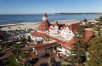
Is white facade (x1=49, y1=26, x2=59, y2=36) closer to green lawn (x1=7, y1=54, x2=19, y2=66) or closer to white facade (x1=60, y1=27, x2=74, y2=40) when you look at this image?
white facade (x1=60, y1=27, x2=74, y2=40)

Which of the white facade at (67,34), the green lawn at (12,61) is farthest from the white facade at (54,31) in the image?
the green lawn at (12,61)

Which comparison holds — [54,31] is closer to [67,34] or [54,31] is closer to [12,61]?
[67,34]

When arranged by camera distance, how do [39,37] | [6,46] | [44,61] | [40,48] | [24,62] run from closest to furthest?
[24,62] → [44,61] → [40,48] → [6,46] → [39,37]

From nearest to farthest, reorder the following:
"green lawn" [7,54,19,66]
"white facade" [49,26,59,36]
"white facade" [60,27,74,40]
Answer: "green lawn" [7,54,19,66] → "white facade" [60,27,74,40] → "white facade" [49,26,59,36]

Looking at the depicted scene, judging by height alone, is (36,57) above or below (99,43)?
below

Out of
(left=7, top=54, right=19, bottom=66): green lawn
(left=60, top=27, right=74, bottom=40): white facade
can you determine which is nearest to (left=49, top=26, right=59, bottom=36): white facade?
(left=60, top=27, right=74, bottom=40): white facade

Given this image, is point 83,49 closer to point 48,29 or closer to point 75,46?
point 75,46

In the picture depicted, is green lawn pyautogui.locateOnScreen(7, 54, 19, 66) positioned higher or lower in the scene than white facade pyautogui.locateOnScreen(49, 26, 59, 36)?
lower

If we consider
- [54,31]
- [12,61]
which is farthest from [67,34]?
[12,61]

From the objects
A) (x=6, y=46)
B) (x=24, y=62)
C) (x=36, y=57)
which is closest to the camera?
(x=24, y=62)

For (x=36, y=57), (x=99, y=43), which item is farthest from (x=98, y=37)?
(x=36, y=57)

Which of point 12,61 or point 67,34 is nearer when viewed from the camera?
point 12,61
